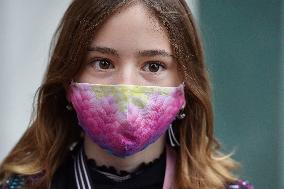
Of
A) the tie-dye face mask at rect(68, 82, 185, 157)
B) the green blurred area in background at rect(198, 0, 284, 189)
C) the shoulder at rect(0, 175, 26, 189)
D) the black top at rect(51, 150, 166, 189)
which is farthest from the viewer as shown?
the green blurred area in background at rect(198, 0, 284, 189)

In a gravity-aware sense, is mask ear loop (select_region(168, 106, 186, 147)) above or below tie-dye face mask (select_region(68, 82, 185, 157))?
below

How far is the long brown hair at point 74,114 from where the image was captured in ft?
6.92

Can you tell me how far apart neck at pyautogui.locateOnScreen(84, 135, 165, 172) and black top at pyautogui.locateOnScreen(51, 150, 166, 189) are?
2cm

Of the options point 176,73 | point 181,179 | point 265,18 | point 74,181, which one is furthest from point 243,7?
point 74,181

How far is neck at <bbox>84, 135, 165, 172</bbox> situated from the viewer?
216 centimetres

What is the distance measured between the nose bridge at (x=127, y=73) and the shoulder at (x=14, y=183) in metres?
0.62

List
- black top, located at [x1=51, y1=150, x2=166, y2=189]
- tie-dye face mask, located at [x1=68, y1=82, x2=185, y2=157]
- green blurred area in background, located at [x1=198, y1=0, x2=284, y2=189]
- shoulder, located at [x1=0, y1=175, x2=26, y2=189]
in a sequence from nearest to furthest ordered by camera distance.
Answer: tie-dye face mask, located at [x1=68, y1=82, x2=185, y2=157] < black top, located at [x1=51, y1=150, x2=166, y2=189] < shoulder, located at [x1=0, y1=175, x2=26, y2=189] < green blurred area in background, located at [x1=198, y1=0, x2=284, y2=189]

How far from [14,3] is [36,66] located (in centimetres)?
40

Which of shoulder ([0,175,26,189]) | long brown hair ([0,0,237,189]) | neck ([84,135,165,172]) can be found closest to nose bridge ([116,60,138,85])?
long brown hair ([0,0,237,189])

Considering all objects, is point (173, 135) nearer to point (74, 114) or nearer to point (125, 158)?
point (125, 158)

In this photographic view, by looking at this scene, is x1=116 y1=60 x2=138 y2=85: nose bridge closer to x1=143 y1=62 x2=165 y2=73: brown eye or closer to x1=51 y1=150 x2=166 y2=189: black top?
x1=143 y1=62 x2=165 y2=73: brown eye

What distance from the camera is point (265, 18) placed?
9.37 feet

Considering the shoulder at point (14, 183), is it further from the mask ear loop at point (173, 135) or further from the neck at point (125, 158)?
the mask ear loop at point (173, 135)

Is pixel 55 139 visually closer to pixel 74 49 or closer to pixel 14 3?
pixel 74 49
